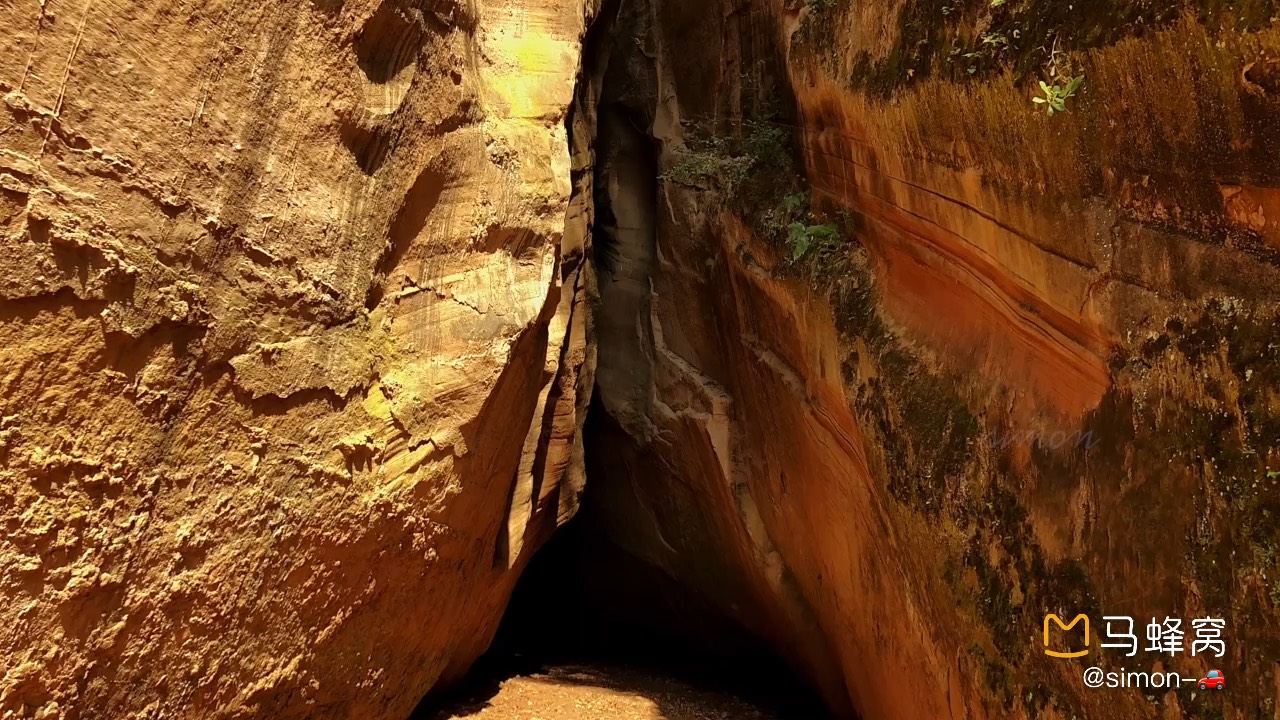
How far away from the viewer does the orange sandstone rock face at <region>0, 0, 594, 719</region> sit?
3633 millimetres

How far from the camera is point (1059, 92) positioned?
4.29 m

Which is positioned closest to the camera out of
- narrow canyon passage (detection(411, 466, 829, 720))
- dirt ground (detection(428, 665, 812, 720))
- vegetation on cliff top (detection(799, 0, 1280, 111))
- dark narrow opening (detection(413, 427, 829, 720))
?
vegetation on cliff top (detection(799, 0, 1280, 111))

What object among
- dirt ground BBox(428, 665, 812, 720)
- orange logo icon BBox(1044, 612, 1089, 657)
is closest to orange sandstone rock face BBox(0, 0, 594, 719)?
dirt ground BBox(428, 665, 812, 720)

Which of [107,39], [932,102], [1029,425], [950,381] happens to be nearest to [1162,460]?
[1029,425]

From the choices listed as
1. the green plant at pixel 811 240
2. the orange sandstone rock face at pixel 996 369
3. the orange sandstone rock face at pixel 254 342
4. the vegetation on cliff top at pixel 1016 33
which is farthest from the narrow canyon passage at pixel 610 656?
Result: the vegetation on cliff top at pixel 1016 33

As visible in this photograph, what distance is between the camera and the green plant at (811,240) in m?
7.20

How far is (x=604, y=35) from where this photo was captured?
1030cm

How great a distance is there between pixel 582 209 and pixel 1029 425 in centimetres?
544

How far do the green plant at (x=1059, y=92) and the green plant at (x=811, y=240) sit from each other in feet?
9.32

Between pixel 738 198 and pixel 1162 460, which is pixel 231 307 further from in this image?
pixel 738 198

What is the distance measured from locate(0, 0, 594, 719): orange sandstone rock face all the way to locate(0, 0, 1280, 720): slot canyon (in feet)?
A: 0.07

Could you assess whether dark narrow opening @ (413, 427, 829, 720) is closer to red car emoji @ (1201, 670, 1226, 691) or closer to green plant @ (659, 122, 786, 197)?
green plant @ (659, 122, 786, 197)

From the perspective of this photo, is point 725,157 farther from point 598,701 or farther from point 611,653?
point 611,653

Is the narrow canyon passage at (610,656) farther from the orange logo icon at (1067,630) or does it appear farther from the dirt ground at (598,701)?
the orange logo icon at (1067,630)
